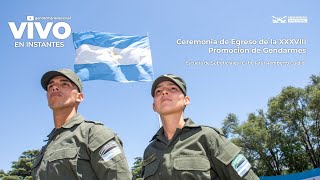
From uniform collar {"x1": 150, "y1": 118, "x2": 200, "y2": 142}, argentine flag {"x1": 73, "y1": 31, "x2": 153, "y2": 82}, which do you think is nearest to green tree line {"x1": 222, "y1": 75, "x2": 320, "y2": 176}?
argentine flag {"x1": 73, "y1": 31, "x2": 153, "y2": 82}

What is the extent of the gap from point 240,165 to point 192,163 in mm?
360

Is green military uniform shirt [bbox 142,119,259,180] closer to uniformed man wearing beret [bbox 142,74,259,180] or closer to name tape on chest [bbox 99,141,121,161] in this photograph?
uniformed man wearing beret [bbox 142,74,259,180]

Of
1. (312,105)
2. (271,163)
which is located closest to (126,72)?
(312,105)

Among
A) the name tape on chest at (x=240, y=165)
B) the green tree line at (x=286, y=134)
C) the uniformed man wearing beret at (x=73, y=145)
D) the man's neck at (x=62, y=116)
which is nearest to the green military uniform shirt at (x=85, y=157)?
the uniformed man wearing beret at (x=73, y=145)

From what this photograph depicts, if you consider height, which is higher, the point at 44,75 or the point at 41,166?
the point at 44,75

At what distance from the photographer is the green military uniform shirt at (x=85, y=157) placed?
2855mm

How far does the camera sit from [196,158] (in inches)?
118

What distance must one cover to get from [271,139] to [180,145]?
30.9m

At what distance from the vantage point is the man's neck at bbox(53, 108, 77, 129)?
11.0 feet

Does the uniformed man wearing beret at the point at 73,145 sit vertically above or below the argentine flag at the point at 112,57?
below

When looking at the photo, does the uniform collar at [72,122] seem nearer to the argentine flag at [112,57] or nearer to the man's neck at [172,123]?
the man's neck at [172,123]

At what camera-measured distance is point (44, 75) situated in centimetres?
341

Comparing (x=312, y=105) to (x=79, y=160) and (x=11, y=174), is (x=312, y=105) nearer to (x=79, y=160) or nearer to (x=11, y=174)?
(x=11, y=174)

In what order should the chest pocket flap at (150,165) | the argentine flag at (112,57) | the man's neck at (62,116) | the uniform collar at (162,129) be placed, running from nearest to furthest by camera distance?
the chest pocket flap at (150,165), the uniform collar at (162,129), the man's neck at (62,116), the argentine flag at (112,57)
